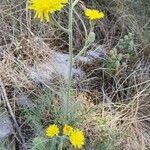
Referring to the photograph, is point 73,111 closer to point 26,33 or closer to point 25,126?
point 25,126

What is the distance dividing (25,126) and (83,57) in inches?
22.5

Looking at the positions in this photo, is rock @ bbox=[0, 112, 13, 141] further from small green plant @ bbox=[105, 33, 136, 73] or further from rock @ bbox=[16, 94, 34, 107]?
small green plant @ bbox=[105, 33, 136, 73]

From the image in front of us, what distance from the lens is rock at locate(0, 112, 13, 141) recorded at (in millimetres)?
1947

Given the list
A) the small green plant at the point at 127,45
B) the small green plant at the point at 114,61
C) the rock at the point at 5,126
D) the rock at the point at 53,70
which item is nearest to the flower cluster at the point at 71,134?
the rock at the point at 5,126

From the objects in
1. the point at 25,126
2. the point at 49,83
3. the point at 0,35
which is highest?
the point at 0,35

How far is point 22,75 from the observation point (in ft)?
7.14

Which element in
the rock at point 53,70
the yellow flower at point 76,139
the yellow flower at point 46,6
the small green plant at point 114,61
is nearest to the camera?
the yellow flower at point 46,6

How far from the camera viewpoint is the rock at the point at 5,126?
1947 millimetres

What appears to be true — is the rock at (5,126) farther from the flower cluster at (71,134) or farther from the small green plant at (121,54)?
the small green plant at (121,54)

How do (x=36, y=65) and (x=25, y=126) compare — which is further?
(x=36, y=65)

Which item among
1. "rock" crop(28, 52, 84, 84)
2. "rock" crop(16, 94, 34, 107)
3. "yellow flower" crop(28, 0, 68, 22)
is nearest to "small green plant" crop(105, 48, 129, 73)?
"rock" crop(28, 52, 84, 84)

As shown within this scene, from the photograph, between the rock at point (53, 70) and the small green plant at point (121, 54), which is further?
the small green plant at point (121, 54)

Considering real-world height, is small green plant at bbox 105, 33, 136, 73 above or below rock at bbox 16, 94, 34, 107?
above

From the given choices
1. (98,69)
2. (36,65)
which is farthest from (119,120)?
(36,65)
